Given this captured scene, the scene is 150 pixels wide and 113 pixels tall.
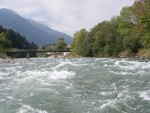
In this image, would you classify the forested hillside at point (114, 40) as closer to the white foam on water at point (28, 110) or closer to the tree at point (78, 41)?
the tree at point (78, 41)

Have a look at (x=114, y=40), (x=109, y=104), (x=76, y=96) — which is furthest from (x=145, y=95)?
(x=114, y=40)

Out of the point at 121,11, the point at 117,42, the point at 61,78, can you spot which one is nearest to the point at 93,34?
the point at 117,42

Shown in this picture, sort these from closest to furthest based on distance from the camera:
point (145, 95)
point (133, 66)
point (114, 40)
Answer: point (145, 95) < point (133, 66) < point (114, 40)

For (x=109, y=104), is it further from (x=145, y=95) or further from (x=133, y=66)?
(x=133, y=66)

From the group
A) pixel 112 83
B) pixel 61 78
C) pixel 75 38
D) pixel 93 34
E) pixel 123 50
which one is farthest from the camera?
pixel 75 38

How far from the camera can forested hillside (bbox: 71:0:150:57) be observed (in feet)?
240

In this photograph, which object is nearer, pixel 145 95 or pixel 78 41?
pixel 145 95

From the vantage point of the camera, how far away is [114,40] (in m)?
90.7

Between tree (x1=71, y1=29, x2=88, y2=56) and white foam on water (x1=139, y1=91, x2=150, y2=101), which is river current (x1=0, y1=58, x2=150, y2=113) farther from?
tree (x1=71, y1=29, x2=88, y2=56)

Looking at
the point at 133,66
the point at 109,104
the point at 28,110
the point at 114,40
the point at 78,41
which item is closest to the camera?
the point at 28,110

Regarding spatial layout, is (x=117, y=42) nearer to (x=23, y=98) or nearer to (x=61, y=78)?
(x=61, y=78)

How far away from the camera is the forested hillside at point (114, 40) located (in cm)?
7300

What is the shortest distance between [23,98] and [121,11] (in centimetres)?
5919

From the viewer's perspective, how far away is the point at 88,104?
16844mm
